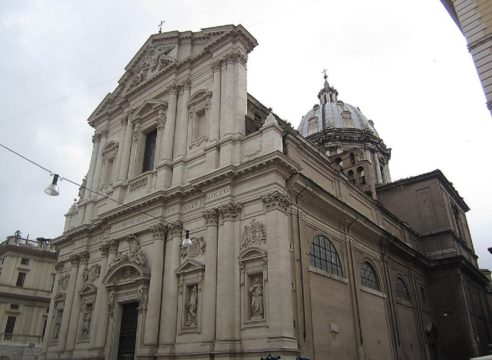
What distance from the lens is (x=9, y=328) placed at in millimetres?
38219

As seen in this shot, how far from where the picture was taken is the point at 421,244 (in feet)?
101

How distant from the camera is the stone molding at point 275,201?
1588cm

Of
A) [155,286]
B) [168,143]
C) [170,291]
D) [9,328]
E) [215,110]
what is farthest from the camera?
[9,328]

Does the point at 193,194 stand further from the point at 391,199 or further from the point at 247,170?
the point at 391,199

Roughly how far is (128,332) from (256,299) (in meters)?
7.23

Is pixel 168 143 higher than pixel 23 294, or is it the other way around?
pixel 168 143

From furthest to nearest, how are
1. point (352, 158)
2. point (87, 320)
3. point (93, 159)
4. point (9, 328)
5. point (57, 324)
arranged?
1. point (9, 328)
2. point (352, 158)
3. point (93, 159)
4. point (57, 324)
5. point (87, 320)

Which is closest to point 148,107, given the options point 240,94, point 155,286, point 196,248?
point 240,94

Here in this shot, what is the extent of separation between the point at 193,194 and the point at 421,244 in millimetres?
19464

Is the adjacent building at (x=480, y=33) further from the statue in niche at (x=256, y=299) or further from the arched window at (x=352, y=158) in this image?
the arched window at (x=352, y=158)

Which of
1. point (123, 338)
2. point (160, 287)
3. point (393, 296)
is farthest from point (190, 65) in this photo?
point (393, 296)

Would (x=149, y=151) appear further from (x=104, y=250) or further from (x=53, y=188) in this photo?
(x=53, y=188)

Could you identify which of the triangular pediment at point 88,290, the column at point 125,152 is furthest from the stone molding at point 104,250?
the column at point 125,152

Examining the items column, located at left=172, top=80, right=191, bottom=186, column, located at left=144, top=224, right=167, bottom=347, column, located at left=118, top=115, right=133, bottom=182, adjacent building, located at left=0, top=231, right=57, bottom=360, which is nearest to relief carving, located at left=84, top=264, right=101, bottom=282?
column, located at left=144, top=224, right=167, bottom=347
